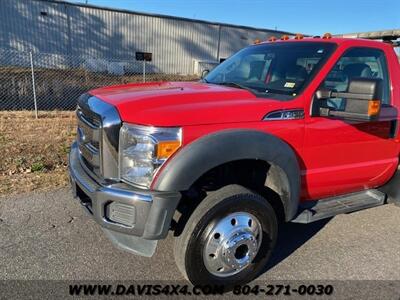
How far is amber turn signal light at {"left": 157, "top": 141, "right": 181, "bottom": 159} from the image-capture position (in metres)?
2.62

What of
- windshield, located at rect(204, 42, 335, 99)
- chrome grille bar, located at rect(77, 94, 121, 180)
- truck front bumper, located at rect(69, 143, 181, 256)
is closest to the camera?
truck front bumper, located at rect(69, 143, 181, 256)

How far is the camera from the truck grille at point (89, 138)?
2.94 m

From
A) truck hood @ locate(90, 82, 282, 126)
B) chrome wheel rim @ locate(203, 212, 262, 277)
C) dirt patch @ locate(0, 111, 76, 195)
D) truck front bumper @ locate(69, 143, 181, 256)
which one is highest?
truck hood @ locate(90, 82, 282, 126)

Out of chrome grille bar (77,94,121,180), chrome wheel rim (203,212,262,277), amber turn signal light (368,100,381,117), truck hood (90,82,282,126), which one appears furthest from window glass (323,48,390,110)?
chrome grille bar (77,94,121,180)

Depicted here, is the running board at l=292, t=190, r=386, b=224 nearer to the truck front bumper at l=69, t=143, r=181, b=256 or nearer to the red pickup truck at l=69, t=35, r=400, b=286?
the red pickup truck at l=69, t=35, r=400, b=286

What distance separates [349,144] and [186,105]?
5.34ft

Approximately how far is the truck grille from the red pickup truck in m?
0.02

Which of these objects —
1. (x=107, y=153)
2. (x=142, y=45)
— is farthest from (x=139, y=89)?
(x=142, y=45)

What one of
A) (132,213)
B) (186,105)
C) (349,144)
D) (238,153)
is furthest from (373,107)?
(132,213)

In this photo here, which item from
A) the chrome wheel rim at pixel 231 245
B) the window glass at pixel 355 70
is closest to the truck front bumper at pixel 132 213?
A: the chrome wheel rim at pixel 231 245

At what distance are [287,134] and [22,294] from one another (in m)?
2.35

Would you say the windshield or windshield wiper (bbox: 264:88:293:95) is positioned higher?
the windshield

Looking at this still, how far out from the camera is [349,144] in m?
3.52

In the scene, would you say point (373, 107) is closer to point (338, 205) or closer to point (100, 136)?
point (338, 205)
